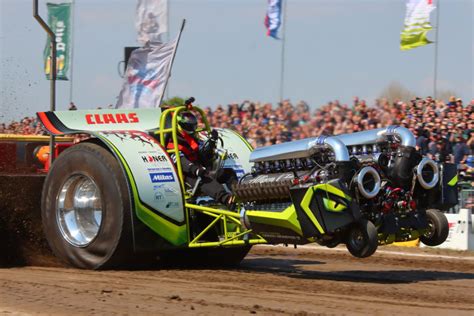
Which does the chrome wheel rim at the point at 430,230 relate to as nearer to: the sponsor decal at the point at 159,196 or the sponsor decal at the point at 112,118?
the sponsor decal at the point at 159,196

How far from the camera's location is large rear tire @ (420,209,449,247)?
950 cm

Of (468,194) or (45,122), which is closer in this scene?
(45,122)

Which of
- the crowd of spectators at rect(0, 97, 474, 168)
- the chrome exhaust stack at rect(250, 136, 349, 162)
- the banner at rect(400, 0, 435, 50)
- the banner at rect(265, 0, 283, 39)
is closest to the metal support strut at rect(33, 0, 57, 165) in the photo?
the crowd of spectators at rect(0, 97, 474, 168)

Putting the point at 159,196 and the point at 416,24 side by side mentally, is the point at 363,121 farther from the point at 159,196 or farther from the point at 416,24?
the point at 159,196

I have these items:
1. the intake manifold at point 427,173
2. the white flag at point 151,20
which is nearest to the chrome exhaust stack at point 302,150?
the intake manifold at point 427,173

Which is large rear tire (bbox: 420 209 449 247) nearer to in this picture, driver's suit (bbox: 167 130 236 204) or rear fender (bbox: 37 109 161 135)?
driver's suit (bbox: 167 130 236 204)

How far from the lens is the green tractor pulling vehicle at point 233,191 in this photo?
359 inches

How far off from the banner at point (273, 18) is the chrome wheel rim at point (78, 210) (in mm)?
13714

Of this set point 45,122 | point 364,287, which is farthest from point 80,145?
point 364,287

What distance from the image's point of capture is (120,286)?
8.80m

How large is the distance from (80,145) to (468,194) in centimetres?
748

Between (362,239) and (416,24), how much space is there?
11921 mm

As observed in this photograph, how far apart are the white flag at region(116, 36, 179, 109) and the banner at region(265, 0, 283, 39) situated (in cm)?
563

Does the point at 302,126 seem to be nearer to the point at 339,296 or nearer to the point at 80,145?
the point at 80,145
